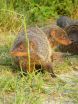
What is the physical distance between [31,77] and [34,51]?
33 centimetres

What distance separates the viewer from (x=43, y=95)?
174 inches

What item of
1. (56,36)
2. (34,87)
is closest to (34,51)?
(34,87)

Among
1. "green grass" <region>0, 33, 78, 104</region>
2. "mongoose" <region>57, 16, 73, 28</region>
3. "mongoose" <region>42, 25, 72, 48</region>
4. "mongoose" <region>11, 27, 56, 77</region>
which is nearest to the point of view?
"green grass" <region>0, 33, 78, 104</region>

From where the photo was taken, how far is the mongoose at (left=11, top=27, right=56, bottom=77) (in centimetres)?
471

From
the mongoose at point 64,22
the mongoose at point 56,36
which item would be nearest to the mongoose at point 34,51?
→ the mongoose at point 56,36

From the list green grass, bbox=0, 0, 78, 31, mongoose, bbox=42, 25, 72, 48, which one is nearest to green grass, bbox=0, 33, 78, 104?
mongoose, bbox=42, 25, 72, 48

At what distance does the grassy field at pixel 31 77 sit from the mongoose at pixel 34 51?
0.14 m

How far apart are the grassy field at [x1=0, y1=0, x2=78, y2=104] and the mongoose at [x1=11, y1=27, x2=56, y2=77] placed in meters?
0.14

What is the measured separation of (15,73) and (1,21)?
230cm

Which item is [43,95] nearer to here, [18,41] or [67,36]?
[18,41]

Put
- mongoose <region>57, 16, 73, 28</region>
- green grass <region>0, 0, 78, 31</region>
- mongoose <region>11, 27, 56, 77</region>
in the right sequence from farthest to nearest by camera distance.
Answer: green grass <region>0, 0, 78, 31</region> → mongoose <region>57, 16, 73, 28</region> → mongoose <region>11, 27, 56, 77</region>

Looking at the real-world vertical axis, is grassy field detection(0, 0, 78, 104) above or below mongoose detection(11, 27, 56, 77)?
below

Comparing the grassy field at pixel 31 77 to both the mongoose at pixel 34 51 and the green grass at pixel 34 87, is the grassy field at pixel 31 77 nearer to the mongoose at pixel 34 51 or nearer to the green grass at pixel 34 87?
the green grass at pixel 34 87

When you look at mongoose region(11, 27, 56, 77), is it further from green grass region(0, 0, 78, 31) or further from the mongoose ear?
green grass region(0, 0, 78, 31)
